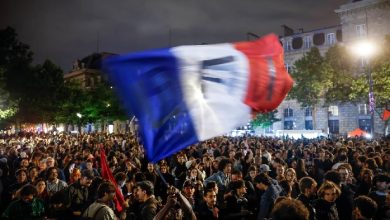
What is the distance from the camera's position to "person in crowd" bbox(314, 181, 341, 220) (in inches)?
232

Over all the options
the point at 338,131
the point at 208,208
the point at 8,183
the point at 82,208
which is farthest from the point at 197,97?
the point at 338,131

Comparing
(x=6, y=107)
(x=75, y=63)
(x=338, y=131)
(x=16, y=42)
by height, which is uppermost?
(x=75, y=63)

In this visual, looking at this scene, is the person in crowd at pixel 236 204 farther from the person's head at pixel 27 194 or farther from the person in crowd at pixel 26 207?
the person's head at pixel 27 194

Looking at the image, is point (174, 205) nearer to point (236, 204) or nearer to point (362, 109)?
point (236, 204)

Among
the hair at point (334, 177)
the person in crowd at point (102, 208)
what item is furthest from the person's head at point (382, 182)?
the person in crowd at point (102, 208)

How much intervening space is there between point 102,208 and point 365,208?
3.78 m

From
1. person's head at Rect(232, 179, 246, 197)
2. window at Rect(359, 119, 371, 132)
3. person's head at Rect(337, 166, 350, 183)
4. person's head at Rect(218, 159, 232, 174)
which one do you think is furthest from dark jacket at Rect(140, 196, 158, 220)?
window at Rect(359, 119, 371, 132)

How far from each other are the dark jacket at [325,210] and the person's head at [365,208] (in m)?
0.53

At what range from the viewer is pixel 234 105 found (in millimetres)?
5719

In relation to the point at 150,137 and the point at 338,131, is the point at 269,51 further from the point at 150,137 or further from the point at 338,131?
the point at 338,131

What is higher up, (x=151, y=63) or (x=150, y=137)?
(x=151, y=63)

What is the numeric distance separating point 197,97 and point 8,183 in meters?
7.17

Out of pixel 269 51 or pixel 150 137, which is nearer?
pixel 150 137

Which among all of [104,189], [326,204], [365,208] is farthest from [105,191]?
[365,208]
